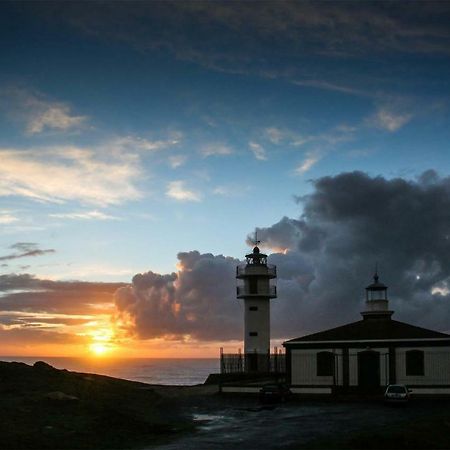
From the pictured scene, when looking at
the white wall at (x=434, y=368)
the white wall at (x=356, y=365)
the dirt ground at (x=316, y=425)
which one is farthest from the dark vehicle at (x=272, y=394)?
the white wall at (x=434, y=368)

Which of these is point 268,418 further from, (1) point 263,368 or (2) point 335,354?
(1) point 263,368

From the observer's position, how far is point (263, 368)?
190 feet

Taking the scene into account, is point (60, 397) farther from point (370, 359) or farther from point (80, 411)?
point (370, 359)

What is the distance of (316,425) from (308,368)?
17117mm

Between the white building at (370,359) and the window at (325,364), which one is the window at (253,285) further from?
the window at (325,364)

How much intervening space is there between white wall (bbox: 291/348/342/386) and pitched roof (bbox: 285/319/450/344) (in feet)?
2.86

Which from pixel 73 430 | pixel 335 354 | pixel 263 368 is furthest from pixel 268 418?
pixel 263 368

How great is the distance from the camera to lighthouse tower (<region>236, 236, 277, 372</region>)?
58594mm

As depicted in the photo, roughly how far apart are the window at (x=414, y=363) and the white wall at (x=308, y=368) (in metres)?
4.59

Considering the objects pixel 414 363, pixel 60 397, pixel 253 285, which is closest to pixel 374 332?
pixel 414 363

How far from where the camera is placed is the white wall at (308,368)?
4606 cm

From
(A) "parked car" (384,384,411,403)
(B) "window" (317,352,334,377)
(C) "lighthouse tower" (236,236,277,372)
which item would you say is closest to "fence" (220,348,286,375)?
(C) "lighthouse tower" (236,236,277,372)

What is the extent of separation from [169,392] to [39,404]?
1584 centimetres

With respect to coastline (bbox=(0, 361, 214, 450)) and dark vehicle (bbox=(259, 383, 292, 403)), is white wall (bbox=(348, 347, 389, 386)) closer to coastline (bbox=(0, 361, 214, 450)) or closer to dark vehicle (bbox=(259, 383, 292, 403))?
dark vehicle (bbox=(259, 383, 292, 403))
